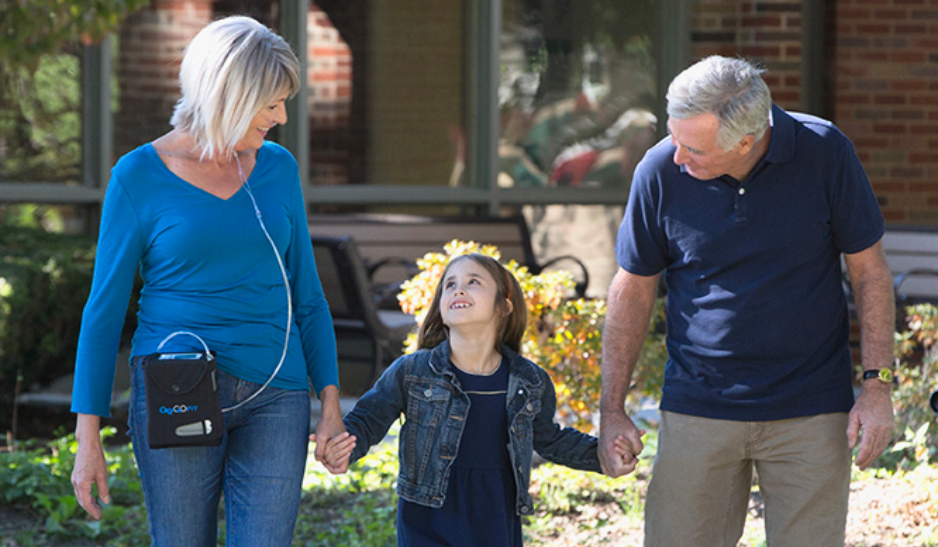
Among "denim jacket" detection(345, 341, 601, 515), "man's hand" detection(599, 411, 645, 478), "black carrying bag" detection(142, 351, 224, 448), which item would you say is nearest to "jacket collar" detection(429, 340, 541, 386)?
"denim jacket" detection(345, 341, 601, 515)

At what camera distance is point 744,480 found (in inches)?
119

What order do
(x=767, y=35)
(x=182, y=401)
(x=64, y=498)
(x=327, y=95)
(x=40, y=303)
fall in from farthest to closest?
(x=767, y=35) < (x=327, y=95) < (x=40, y=303) < (x=64, y=498) < (x=182, y=401)

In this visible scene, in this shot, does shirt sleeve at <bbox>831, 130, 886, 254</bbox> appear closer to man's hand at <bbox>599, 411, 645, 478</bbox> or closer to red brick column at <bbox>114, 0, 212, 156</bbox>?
man's hand at <bbox>599, 411, 645, 478</bbox>

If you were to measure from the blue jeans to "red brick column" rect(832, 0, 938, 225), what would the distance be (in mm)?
6329

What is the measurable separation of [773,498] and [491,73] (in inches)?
220

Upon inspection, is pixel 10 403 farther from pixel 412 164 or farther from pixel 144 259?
pixel 144 259

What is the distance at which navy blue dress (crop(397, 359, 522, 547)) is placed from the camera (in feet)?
9.71

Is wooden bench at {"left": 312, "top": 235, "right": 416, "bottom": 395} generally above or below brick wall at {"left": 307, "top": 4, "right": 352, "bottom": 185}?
below

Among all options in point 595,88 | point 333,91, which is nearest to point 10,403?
point 333,91

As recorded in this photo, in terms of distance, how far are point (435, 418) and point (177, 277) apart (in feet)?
2.61

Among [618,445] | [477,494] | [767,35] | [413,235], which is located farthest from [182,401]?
[767,35]

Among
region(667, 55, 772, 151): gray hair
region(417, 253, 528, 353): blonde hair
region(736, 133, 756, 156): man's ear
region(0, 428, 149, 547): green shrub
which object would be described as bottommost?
region(0, 428, 149, 547): green shrub

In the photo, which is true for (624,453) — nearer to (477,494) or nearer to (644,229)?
(477,494)

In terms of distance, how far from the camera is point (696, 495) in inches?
117
